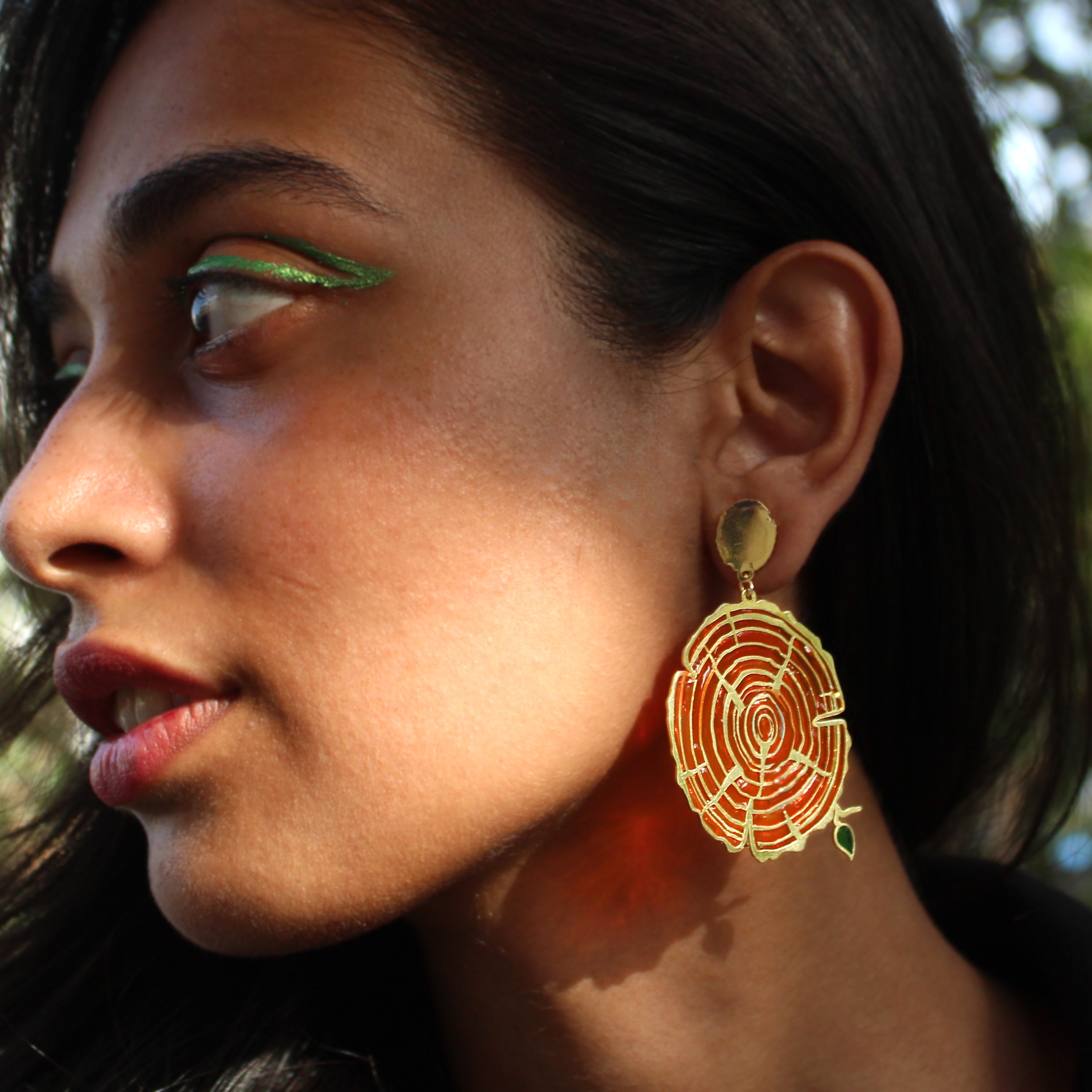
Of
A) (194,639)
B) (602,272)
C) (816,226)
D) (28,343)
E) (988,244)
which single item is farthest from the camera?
(28,343)

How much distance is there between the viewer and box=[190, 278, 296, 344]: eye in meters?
1.41

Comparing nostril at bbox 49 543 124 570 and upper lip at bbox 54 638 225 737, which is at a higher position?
nostril at bbox 49 543 124 570

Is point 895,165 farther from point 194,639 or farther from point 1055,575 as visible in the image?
point 194,639

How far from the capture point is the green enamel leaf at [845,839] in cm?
145

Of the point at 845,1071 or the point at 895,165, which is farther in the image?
the point at 895,165

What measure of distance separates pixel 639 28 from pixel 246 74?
1.73ft

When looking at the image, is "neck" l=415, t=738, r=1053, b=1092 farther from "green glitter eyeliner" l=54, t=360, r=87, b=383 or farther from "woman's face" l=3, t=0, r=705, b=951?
"green glitter eyeliner" l=54, t=360, r=87, b=383

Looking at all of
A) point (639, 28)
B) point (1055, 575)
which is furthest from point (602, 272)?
point (1055, 575)

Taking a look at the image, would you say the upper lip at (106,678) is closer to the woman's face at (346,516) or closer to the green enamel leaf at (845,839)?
the woman's face at (346,516)

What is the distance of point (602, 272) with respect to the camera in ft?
4.68

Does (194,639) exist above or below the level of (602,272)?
below

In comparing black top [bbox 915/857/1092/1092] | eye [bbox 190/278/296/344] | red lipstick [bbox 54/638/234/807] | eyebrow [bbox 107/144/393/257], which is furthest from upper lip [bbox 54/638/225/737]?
black top [bbox 915/857/1092/1092]

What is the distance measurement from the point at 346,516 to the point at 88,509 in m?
0.33

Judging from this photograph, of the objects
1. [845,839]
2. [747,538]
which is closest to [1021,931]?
[845,839]
